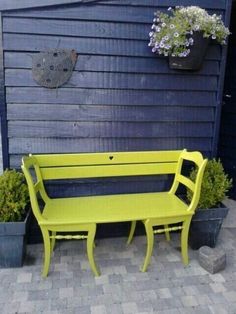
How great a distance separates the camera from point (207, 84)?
2654mm

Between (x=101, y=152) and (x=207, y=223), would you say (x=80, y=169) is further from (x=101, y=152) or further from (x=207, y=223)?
(x=207, y=223)

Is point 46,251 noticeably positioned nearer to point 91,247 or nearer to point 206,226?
point 91,247

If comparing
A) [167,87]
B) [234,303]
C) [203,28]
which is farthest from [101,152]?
[234,303]

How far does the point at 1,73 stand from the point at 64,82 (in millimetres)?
456

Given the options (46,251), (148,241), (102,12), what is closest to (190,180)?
(148,241)

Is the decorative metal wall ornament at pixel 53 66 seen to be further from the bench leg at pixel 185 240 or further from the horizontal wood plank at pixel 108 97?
the bench leg at pixel 185 240

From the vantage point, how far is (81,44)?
2393mm

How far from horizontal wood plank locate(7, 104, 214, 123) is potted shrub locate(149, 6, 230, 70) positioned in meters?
0.39

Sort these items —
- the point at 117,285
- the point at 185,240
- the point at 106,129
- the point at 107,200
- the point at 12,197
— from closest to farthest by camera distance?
the point at 117,285, the point at 12,197, the point at 185,240, the point at 107,200, the point at 106,129

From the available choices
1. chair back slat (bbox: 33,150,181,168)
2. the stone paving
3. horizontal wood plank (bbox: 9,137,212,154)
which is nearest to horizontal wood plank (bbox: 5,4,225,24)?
horizontal wood plank (bbox: 9,137,212,154)

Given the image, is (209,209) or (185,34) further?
(209,209)

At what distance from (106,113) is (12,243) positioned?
1180mm

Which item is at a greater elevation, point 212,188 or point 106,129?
point 106,129

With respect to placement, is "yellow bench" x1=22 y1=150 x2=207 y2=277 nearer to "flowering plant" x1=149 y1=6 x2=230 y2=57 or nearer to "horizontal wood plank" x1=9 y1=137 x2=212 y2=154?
"horizontal wood plank" x1=9 y1=137 x2=212 y2=154
